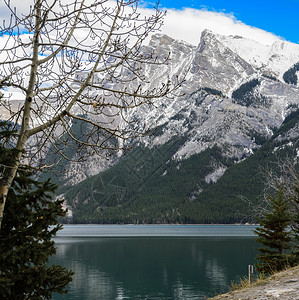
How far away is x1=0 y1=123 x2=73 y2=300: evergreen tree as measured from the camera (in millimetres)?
11234

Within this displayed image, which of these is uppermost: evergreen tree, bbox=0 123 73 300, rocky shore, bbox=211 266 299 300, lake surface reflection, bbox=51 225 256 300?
evergreen tree, bbox=0 123 73 300

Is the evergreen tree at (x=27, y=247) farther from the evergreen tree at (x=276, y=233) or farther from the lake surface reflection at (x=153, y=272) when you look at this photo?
the lake surface reflection at (x=153, y=272)

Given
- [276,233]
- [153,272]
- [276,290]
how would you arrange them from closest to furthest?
[276,290] → [276,233] → [153,272]

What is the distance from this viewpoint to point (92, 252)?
103 metres

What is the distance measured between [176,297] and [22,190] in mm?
43580

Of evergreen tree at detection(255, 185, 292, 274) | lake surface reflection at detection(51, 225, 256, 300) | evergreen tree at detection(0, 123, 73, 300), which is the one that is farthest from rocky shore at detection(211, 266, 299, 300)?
lake surface reflection at detection(51, 225, 256, 300)

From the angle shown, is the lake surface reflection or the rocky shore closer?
the rocky shore

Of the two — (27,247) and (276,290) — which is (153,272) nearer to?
(276,290)

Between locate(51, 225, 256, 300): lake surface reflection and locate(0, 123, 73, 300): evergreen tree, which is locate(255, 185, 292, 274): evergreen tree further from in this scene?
locate(0, 123, 73, 300): evergreen tree

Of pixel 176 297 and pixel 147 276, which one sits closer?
pixel 176 297

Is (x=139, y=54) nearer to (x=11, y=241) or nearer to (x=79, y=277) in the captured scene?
(x=11, y=241)

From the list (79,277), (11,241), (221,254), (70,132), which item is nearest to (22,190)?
(11,241)

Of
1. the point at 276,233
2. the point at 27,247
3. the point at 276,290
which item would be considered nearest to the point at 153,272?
the point at 276,233

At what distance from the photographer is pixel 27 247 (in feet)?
36.6
